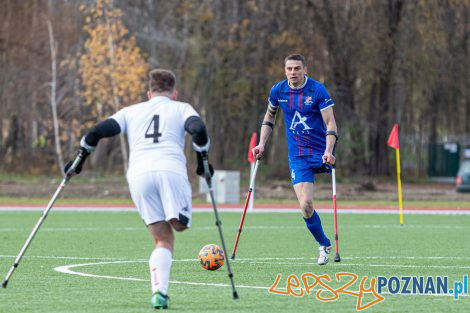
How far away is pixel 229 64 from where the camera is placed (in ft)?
162

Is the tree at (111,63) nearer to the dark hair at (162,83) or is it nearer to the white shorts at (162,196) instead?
the dark hair at (162,83)

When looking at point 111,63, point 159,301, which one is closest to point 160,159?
point 159,301

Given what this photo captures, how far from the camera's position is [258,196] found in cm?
3947

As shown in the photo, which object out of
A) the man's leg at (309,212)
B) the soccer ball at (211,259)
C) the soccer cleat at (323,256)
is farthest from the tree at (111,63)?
the soccer ball at (211,259)

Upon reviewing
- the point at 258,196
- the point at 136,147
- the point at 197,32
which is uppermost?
the point at 197,32

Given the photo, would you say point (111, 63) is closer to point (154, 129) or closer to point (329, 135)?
point (329, 135)

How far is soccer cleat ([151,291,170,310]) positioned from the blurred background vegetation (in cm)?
3328

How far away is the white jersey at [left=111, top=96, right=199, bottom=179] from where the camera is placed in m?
9.81

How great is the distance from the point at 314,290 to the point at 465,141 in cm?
5001

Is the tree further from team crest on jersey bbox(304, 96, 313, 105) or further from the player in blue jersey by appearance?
team crest on jersey bbox(304, 96, 313, 105)

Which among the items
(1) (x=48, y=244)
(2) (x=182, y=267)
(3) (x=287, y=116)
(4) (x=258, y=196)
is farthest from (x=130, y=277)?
(4) (x=258, y=196)

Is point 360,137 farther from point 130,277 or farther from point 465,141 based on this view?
point 130,277

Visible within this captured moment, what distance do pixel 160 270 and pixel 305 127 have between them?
18.5ft

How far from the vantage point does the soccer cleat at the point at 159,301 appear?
9469 millimetres
